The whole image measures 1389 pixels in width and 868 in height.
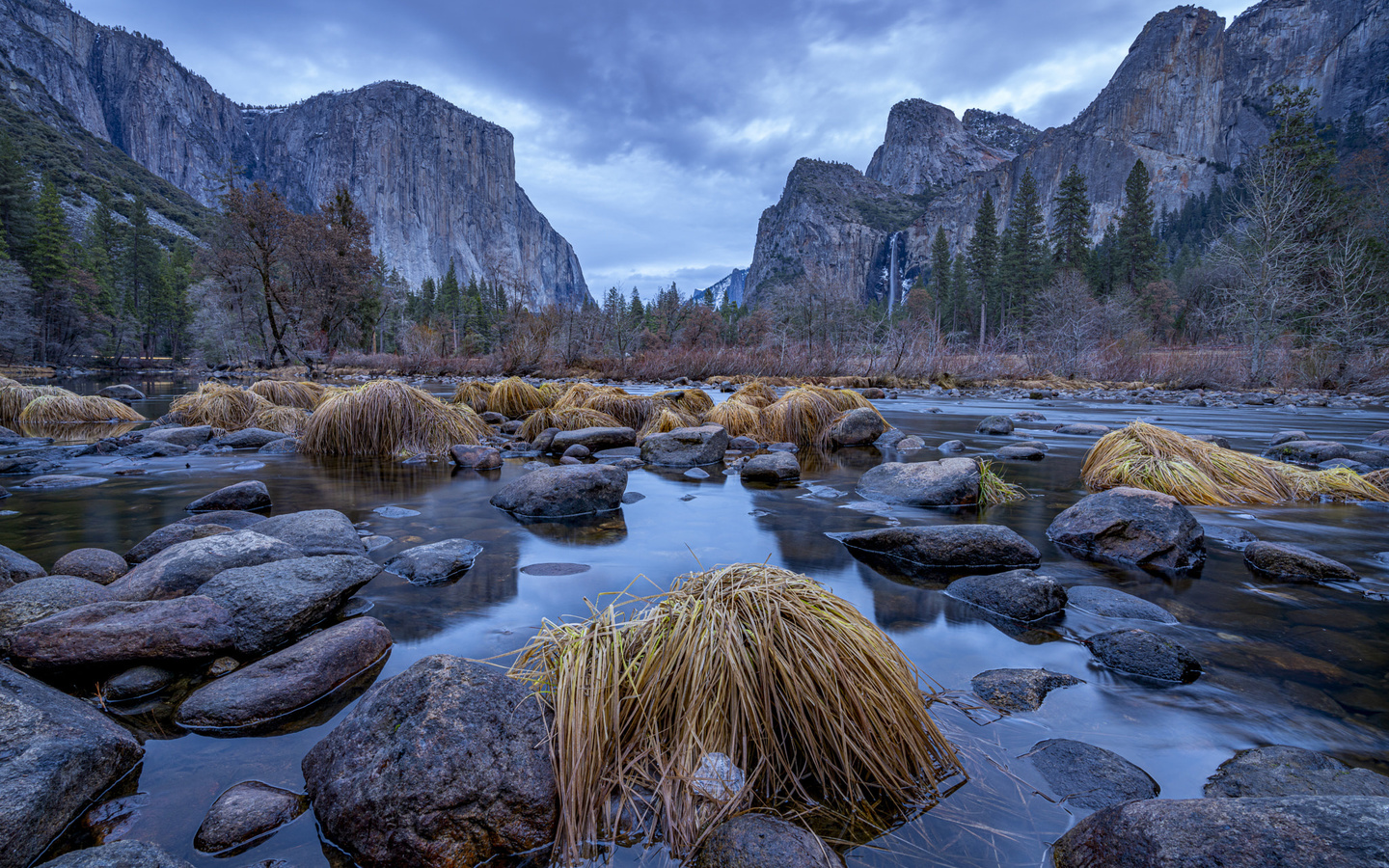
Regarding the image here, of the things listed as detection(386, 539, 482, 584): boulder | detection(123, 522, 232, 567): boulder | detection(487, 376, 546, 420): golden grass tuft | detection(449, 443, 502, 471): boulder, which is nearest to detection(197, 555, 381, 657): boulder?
detection(386, 539, 482, 584): boulder

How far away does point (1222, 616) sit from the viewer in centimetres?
324

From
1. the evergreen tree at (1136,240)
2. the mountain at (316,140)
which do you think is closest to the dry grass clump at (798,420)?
the evergreen tree at (1136,240)

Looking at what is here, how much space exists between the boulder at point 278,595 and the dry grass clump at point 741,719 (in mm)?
1577

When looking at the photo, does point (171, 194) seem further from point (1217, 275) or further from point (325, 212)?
point (1217, 275)

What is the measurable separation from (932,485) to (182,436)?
35.9 feet

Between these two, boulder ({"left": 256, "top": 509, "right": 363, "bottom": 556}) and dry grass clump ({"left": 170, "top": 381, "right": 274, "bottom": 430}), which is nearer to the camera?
boulder ({"left": 256, "top": 509, "right": 363, "bottom": 556})

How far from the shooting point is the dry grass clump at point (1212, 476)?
18.9ft

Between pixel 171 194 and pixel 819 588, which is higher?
pixel 171 194

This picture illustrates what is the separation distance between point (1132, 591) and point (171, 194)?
15092 cm

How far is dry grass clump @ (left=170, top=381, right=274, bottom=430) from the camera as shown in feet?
35.2

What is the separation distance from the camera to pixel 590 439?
351 inches

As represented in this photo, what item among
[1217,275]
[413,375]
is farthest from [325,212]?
[1217,275]

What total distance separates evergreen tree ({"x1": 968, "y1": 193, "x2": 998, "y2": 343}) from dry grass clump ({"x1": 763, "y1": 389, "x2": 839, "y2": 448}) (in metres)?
53.4

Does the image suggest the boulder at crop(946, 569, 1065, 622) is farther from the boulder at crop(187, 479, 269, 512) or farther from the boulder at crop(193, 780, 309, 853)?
the boulder at crop(187, 479, 269, 512)
